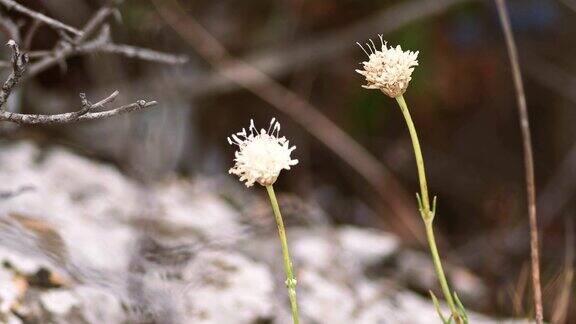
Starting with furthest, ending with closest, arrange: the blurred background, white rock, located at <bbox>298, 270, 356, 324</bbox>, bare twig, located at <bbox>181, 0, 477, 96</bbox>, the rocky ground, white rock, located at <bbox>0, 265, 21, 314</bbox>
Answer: bare twig, located at <bbox>181, 0, 477, 96</bbox> → the blurred background → white rock, located at <bbox>298, 270, 356, 324</bbox> → the rocky ground → white rock, located at <bbox>0, 265, 21, 314</bbox>

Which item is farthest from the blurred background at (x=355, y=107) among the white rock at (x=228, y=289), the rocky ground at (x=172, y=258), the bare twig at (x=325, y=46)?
the white rock at (x=228, y=289)

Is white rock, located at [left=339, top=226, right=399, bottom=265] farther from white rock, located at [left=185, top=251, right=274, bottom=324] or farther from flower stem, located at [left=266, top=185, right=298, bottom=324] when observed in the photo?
flower stem, located at [left=266, top=185, right=298, bottom=324]

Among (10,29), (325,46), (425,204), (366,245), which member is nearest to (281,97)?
(325,46)

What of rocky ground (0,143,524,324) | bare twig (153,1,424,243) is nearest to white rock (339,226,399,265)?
rocky ground (0,143,524,324)

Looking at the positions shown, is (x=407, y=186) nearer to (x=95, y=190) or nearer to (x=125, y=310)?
(x=95, y=190)

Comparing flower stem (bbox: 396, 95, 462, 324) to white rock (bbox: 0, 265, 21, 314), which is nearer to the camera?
flower stem (bbox: 396, 95, 462, 324)

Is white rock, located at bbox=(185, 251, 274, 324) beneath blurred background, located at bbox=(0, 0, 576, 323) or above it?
beneath

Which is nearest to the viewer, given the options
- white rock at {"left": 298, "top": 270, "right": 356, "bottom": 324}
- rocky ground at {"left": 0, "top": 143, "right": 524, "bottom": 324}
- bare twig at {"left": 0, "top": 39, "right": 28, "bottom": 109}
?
bare twig at {"left": 0, "top": 39, "right": 28, "bottom": 109}

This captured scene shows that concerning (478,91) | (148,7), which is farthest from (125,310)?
(478,91)
